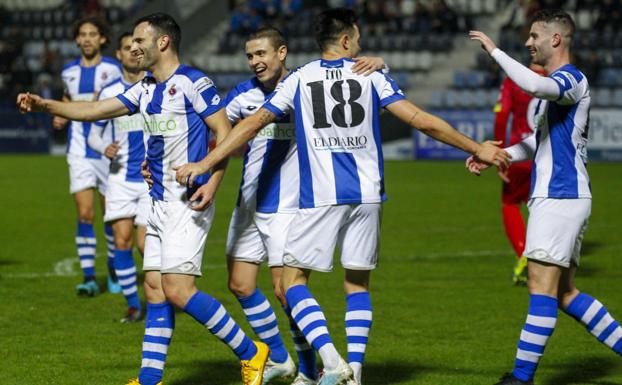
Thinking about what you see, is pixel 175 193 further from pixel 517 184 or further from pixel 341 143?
pixel 517 184

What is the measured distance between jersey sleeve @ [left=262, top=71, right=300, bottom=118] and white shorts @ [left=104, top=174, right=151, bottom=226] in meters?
3.07

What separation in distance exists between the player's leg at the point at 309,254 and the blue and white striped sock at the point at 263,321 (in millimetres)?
666

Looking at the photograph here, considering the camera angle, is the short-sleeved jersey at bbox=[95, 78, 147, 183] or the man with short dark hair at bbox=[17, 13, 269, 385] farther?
the short-sleeved jersey at bbox=[95, 78, 147, 183]

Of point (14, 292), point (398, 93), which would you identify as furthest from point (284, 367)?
point (14, 292)

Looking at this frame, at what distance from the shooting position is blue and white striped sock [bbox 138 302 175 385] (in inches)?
240

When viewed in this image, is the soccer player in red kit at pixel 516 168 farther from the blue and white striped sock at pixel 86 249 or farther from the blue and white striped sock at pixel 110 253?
the blue and white striped sock at pixel 86 249

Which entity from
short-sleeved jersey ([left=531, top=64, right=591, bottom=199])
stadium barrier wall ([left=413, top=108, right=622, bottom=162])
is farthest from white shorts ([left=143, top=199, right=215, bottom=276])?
stadium barrier wall ([left=413, top=108, right=622, bottom=162])

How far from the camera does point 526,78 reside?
5746mm

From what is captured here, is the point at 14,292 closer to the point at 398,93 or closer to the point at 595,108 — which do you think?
the point at 398,93

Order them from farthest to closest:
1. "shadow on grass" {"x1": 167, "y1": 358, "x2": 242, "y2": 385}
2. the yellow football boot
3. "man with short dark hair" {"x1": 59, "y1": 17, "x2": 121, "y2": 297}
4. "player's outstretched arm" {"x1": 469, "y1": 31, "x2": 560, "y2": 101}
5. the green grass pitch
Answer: "man with short dark hair" {"x1": 59, "y1": 17, "x2": 121, "y2": 297}, the green grass pitch, "shadow on grass" {"x1": 167, "y1": 358, "x2": 242, "y2": 385}, the yellow football boot, "player's outstretched arm" {"x1": 469, "y1": 31, "x2": 560, "y2": 101}

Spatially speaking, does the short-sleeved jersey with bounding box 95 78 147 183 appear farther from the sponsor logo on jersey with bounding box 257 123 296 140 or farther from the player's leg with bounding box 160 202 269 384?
the player's leg with bounding box 160 202 269 384

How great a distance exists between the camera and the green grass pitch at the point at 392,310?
7062mm

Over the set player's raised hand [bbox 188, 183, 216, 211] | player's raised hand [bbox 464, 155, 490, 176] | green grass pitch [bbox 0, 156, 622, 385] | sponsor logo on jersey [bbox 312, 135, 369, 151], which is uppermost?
sponsor logo on jersey [bbox 312, 135, 369, 151]

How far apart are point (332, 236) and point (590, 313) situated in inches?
60.5
